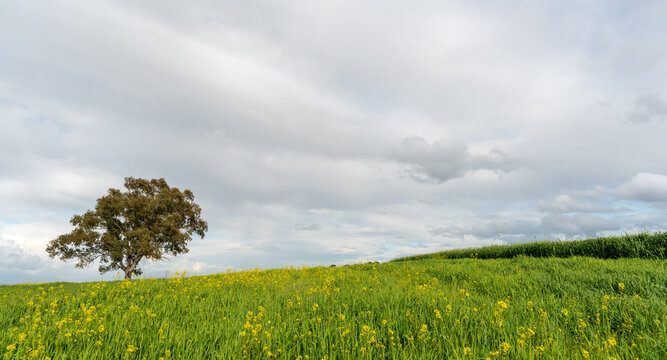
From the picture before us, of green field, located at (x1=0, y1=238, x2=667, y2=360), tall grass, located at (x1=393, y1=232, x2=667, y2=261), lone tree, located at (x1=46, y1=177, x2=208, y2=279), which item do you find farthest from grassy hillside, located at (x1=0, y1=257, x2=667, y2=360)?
lone tree, located at (x1=46, y1=177, x2=208, y2=279)

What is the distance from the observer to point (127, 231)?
108 ft

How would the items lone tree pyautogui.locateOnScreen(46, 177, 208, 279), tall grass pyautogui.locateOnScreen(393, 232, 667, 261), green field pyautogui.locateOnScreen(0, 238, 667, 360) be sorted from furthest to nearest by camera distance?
1. lone tree pyautogui.locateOnScreen(46, 177, 208, 279)
2. tall grass pyautogui.locateOnScreen(393, 232, 667, 261)
3. green field pyautogui.locateOnScreen(0, 238, 667, 360)

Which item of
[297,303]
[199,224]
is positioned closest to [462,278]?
[297,303]

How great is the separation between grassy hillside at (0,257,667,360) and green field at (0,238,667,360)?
0.03m

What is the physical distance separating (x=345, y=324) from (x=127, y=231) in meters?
34.1

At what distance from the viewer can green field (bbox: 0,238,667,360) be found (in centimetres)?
502

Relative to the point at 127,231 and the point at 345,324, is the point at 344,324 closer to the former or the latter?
the point at 345,324

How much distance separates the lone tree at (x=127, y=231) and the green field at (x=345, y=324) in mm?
25797

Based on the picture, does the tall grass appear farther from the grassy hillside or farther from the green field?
the grassy hillside

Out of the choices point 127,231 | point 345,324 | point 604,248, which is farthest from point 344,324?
point 127,231

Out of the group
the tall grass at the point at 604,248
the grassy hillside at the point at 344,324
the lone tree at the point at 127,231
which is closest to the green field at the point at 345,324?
the grassy hillside at the point at 344,324

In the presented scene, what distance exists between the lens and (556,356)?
4.84 metres

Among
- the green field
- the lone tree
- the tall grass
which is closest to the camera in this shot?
the green field

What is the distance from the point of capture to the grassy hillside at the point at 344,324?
5.02 meters
